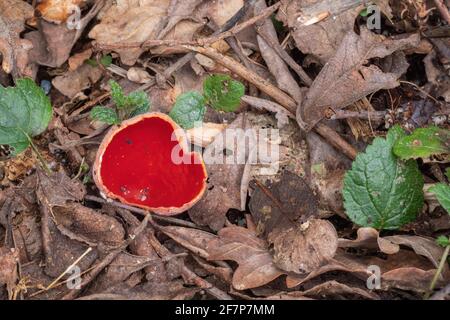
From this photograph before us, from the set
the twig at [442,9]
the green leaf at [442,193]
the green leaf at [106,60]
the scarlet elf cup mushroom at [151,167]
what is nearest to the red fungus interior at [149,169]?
the scarlet elf cup mushroom at [151,167]

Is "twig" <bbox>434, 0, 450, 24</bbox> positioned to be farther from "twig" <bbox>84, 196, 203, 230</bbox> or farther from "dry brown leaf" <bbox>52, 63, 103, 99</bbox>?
"dry brown leaf" <bbox>52, 63, 103, 99</bbox>

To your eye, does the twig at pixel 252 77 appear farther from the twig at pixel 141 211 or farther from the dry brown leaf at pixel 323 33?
the twig at pixel 141 211

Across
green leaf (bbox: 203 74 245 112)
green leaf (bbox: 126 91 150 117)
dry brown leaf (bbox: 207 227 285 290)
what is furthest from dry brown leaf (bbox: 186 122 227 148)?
dry brown leaf (bbox: 207 227 285 290)

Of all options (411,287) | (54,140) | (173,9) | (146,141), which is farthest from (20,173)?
(411,287)

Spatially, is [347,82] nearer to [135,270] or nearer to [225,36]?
[225,36]

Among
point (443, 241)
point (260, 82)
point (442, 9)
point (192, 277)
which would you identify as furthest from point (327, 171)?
point (442, 9)

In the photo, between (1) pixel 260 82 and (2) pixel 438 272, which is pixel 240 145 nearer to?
(1) pixel 260 82
